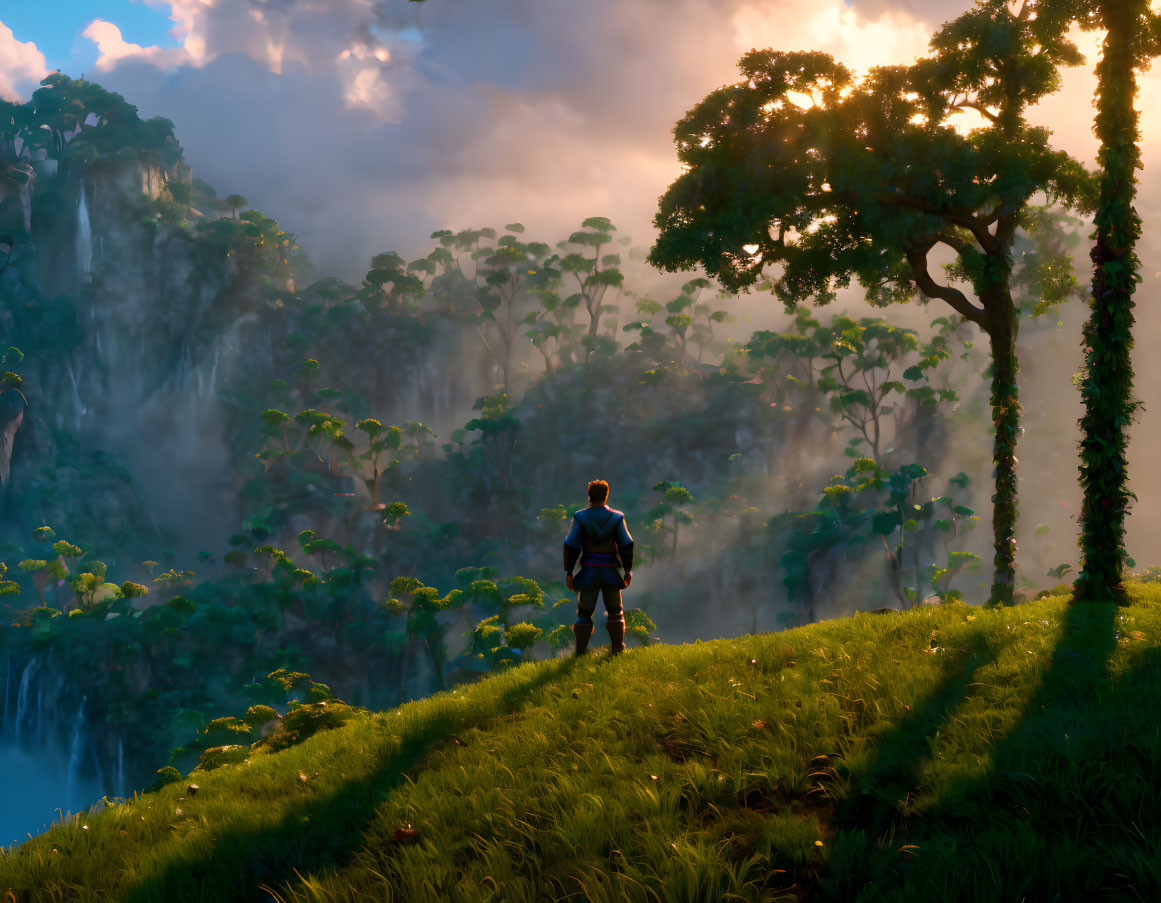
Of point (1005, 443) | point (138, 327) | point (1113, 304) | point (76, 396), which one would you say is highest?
point (138, 327)

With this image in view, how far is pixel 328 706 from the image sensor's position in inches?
292

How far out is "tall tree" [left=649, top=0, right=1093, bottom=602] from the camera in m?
12.0

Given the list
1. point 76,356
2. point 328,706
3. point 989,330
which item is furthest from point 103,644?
point 76,356

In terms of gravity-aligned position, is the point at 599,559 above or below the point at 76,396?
below

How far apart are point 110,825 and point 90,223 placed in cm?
10179

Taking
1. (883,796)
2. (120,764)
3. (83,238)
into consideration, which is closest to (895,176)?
(883,796)

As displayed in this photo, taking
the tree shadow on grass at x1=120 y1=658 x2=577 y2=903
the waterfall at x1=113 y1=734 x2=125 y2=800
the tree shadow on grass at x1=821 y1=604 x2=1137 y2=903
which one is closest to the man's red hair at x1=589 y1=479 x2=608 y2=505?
the tree shadow on grass at x1=120 y1=658 x2=577 y2=903

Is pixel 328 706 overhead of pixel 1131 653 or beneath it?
beneath

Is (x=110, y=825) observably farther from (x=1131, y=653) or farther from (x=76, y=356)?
(x=76, y=356)

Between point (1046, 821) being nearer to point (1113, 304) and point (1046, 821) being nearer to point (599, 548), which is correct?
point (599, 548)

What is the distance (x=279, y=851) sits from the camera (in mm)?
3617

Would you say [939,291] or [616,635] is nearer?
[616,635]

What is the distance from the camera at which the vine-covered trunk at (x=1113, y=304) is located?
8.24m

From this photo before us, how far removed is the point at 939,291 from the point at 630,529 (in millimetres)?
42910
